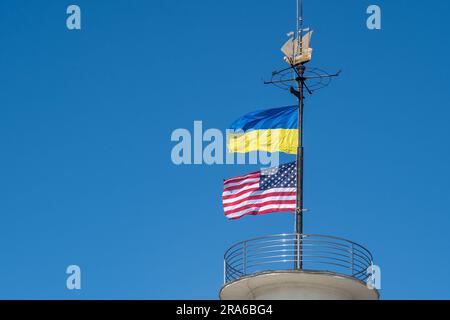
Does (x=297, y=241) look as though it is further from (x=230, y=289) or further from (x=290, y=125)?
(x=290, y=125)

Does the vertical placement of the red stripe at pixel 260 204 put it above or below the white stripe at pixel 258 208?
above

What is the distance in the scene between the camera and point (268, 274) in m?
44.9

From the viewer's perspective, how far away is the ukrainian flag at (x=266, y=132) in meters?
50.6

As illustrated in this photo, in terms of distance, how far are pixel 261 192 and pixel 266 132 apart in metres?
3.13

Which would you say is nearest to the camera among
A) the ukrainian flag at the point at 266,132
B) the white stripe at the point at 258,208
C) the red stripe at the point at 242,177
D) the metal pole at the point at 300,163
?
the metal pole at the point at 300,163

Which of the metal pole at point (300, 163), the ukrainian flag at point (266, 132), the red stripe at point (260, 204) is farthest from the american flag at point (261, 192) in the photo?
the ukrainian flag at point (266, 132)

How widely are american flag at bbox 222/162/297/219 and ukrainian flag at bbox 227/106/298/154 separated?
5.46ft

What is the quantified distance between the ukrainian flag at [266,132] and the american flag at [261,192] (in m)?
1.66

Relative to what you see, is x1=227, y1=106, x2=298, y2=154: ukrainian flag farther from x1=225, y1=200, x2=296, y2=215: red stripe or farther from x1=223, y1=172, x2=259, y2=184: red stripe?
x1=225, y1=200, x2=296, y2=215: red stripe

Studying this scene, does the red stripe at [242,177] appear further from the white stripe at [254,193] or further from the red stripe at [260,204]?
the red stripe at [260,204]
